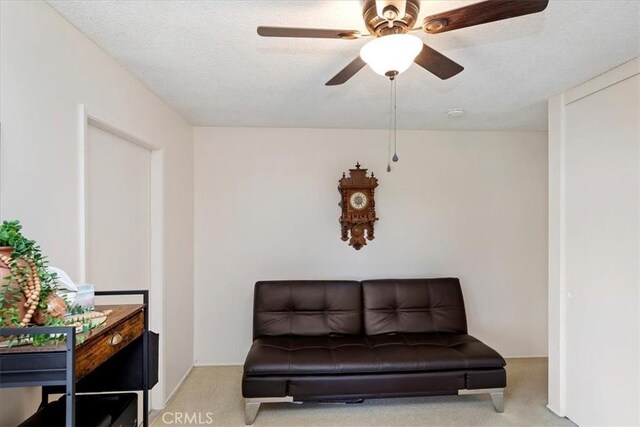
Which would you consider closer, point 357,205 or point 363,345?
point 363,345

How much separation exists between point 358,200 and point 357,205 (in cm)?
5

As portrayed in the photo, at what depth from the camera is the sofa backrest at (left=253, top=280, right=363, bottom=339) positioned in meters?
3.12

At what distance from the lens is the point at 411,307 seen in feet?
10.6

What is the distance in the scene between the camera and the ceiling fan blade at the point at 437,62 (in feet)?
4.88

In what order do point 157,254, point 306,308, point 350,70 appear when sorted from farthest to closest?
point 306,308 → point 157,254 → point 350,70

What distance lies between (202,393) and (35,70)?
2655mm

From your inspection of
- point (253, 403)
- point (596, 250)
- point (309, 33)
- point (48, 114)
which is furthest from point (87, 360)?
point (596, 250)

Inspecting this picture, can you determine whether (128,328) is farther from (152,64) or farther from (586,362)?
(586,362)

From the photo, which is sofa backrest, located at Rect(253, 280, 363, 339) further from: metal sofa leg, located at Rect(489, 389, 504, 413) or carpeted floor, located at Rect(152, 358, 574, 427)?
metal sofa leg, located at Rect(489, 389, 504, 413)

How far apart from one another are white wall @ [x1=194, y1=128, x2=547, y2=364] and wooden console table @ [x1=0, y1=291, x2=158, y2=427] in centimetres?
200

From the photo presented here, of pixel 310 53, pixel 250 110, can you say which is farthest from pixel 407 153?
pixel 310 53

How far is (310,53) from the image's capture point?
1.98m

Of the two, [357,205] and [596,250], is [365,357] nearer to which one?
[357,205]

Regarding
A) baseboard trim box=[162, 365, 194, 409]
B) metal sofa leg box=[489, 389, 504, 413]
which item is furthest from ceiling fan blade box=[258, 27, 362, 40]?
baseboard trim box=[162, 365, 194, 409]
